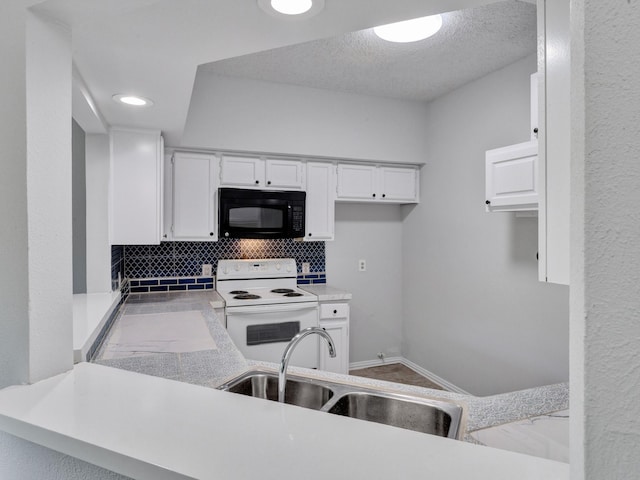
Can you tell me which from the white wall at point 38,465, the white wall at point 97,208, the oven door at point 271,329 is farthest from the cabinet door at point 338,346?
the white wall at point 38,465

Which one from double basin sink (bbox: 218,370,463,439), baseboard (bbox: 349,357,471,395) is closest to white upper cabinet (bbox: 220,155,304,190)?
baseboard (bbox: 349,357,471,395)

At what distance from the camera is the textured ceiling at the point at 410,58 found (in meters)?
2.35

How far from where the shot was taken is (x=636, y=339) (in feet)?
1.41

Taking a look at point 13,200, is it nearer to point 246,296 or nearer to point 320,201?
point 246,296

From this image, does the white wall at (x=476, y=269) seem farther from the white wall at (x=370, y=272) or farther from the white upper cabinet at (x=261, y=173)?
the white upper cabinet at (x=261, y=173)

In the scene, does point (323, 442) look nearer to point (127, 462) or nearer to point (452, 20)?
point (127, 462)

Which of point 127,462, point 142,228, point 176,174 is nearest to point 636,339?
point 127,462

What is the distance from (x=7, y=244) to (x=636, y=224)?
1234mm

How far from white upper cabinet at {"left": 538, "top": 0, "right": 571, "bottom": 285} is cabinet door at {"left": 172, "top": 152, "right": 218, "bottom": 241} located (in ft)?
8.79

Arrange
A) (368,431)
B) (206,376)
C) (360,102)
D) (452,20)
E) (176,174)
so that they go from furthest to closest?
1. (360,102)
2. (176,174)
3. (452,20)
4. (206,376)
5. (368,431)

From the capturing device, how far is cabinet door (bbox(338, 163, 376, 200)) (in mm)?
3625

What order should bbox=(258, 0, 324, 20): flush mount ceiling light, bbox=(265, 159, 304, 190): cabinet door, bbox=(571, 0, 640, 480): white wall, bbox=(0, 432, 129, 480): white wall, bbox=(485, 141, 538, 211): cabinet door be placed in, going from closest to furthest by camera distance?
bbox=(571, 0, 640, 480): white wall
bbox=(0, 432, 129, 480): white wall
bbox=(258, 0, 324, 20): flush mount ceiling light
bbox=(485, 141, 538, 211): cabinet door
bbox=(265, 159, 304, 190): cabinet door

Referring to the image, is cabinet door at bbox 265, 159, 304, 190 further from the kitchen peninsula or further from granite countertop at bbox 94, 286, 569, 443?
the kitchen peninsula

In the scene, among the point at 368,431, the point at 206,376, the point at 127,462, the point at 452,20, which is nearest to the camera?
the point at 127,462
